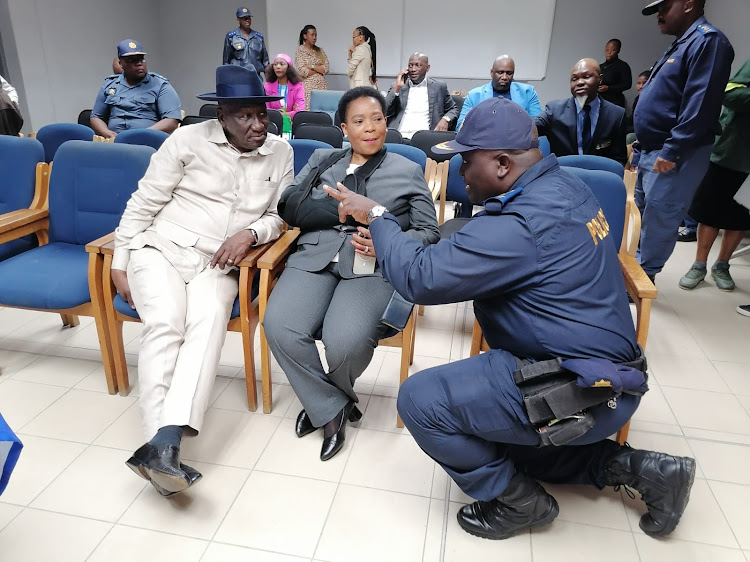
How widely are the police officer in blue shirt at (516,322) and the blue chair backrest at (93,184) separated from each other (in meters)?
1.28

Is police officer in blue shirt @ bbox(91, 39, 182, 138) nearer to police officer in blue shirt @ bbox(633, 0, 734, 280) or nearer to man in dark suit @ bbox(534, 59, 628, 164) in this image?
man in dark suit @ bbox(534, 59, 628, 164)

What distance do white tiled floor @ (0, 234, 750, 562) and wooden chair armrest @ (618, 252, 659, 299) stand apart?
0.58m

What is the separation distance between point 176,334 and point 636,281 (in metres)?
1.60

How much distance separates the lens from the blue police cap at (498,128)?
4.46 feet

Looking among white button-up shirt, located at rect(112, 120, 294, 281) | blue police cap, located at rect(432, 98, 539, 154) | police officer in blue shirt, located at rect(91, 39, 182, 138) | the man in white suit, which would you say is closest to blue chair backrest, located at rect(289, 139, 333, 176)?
the man in white suit

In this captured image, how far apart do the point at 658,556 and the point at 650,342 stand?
147 cm

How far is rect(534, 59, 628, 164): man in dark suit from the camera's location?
299cm

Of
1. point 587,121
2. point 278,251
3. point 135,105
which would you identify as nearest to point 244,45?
point 135,105

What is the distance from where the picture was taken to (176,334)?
69.9 inches

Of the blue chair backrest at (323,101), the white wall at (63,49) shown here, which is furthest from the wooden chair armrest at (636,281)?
the white wall at (63,49)

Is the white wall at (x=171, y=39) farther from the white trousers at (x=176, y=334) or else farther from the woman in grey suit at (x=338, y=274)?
the white trousers at (x=176, y=334)

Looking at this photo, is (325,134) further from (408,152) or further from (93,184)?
(93,184)

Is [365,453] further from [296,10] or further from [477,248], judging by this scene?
[296,10]

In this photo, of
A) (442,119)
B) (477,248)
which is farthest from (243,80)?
(442,119)
